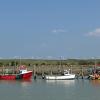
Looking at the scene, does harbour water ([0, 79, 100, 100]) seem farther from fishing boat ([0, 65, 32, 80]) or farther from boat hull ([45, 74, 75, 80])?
fishing boat ([0, 65, 32, 80])

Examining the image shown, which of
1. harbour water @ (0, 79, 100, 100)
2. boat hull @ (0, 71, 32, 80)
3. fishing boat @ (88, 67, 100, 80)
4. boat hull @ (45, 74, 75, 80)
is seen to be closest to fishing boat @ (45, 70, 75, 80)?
boat hull @ (45, 74, 75, 80)

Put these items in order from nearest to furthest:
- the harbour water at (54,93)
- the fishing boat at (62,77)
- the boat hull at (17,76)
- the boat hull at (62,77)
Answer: the harbour water at (54,93), the boat hull at (62,77), the fishing boat at (62,77), the boat hull at (17,76)

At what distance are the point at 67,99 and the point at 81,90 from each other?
501 inches

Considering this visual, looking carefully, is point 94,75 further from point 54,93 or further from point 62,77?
point 54,93

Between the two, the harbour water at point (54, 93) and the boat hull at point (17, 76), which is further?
the boat hull at point (17, 76)

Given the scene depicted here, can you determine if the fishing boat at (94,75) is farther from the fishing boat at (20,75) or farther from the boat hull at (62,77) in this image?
the fishing boat at (20,75)

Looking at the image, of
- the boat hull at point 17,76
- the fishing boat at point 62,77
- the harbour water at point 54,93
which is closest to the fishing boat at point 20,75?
the boat hull at point 17,76

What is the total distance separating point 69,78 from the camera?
9706cm

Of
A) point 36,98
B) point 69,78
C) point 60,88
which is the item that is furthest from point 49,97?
point 69,78

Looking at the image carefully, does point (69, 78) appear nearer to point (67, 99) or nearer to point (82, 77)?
point (82, 77)

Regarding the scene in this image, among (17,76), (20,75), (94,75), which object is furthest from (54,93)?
(17,76)

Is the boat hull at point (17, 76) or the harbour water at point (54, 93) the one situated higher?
the boat hull at point (17, 76)

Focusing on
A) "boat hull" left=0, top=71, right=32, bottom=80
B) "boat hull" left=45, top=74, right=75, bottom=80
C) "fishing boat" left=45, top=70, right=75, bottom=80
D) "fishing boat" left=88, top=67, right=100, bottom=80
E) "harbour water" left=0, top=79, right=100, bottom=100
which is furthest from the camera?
"boat hull" left=0, top=71, right=32, bottom=80

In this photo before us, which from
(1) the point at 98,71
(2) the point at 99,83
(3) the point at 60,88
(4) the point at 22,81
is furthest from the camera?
(1) the point at 98,71
